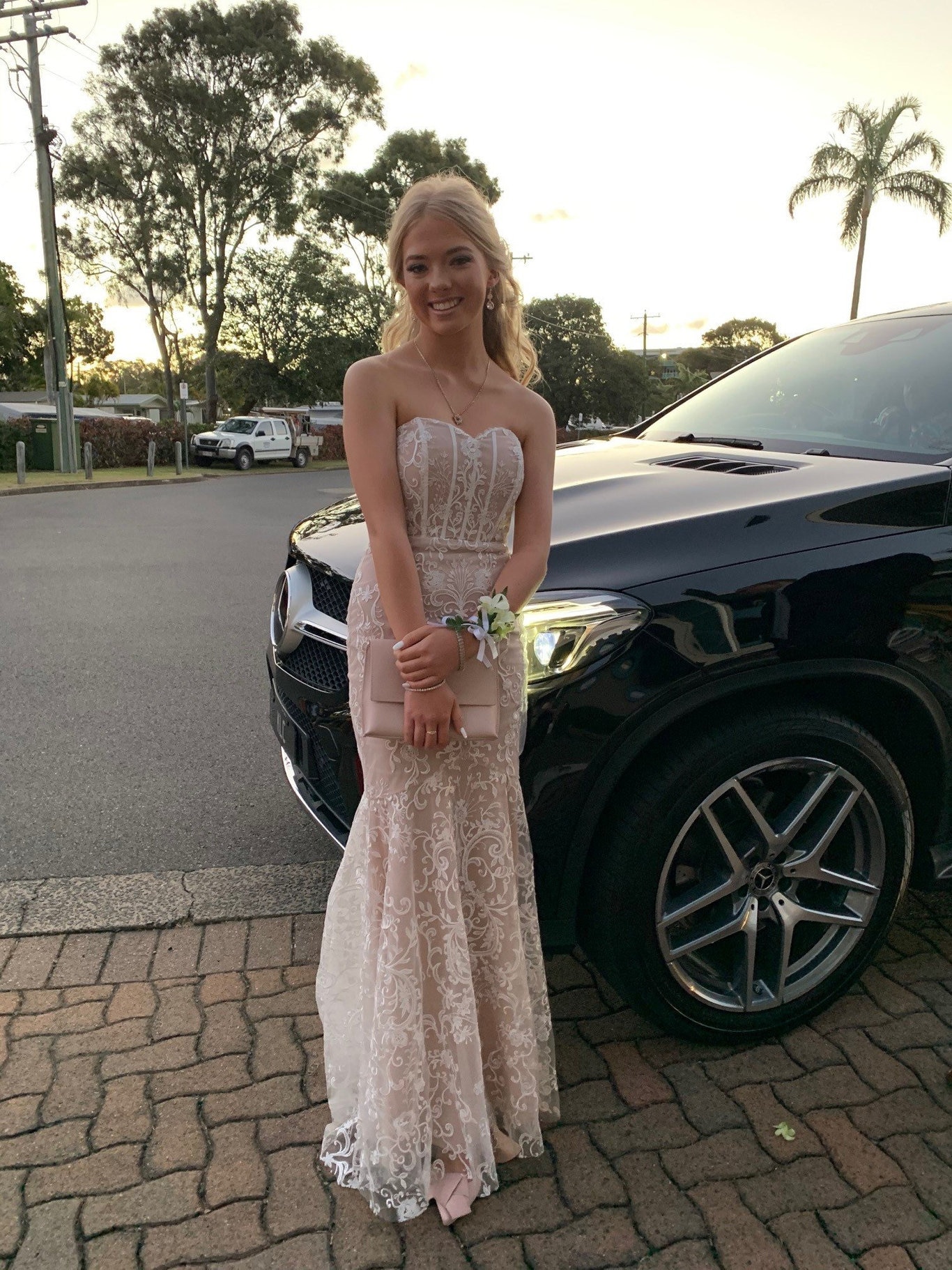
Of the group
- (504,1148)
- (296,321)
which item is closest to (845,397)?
(504,1148)

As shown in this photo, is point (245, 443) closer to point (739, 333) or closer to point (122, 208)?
point (122, 208)

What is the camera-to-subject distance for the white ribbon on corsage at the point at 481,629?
1.90 metres

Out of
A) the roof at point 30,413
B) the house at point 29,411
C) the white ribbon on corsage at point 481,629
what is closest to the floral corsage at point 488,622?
the white ribbon on corsage at point 481,629

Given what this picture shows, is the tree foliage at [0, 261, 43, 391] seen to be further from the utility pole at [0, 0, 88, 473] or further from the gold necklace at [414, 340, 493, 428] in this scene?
the gold necklace at [414, 340, 493, 428]

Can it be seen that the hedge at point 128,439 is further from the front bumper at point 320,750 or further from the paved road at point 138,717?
the front bumper at point 320,750

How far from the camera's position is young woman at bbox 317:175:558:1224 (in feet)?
6.19

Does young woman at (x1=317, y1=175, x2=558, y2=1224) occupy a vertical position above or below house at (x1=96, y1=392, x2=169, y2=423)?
below

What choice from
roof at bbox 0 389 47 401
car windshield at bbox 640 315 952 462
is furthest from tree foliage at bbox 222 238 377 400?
car windshield at bbox 640 315 952 462

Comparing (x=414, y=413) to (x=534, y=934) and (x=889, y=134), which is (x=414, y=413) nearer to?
(x=534, y=934)

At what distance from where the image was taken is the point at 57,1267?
1.89 m

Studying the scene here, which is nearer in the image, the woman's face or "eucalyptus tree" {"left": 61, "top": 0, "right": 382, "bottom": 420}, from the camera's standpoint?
the woman's face

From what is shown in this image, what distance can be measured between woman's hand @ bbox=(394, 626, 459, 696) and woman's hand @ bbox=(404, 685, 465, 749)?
2cm

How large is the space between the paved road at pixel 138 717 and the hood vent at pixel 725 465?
5.96 ft

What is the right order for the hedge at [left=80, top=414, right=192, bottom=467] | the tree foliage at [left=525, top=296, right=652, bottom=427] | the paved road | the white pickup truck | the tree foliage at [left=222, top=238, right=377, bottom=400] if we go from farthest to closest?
1. the tree foliage at [left=525, top=296, right=652, bottom=427]
2. the tree foliage at [left=222, top=238, right=377, bottom=400]
3. the white pickup truck
4. the hedge at [left=80, top=414, right=192, bottom=467]
5. the paved road
